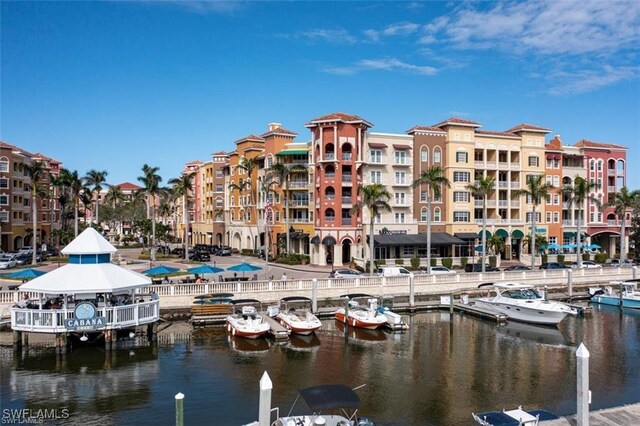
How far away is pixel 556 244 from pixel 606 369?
55977 millimetres

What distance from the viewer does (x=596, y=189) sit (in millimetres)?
86625

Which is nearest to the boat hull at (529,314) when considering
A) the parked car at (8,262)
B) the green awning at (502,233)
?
the green awning at (502,233)

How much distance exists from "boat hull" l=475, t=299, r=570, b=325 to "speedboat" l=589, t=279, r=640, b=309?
1334 centimetres

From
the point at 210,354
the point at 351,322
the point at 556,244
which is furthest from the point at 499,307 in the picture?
Result: the point at 556,244

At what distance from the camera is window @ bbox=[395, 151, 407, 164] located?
74625 millimetres

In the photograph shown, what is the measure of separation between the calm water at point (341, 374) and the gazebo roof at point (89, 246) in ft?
20.3

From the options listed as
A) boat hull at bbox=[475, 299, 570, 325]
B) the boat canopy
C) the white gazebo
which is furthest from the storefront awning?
the boat canopy

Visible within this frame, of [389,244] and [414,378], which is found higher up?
[389,244]

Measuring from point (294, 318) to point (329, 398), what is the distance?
18.6 metres

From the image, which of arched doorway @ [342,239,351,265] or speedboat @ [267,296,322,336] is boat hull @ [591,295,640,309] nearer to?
speedboat @ [267,296,322,336]

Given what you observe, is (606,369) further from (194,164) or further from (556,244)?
(194,164)

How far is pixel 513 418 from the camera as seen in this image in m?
19.3

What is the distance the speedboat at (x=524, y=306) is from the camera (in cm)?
4025

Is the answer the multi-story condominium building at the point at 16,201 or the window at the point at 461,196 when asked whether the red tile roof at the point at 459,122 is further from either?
the multi-story condominium building at the point at 16,201
